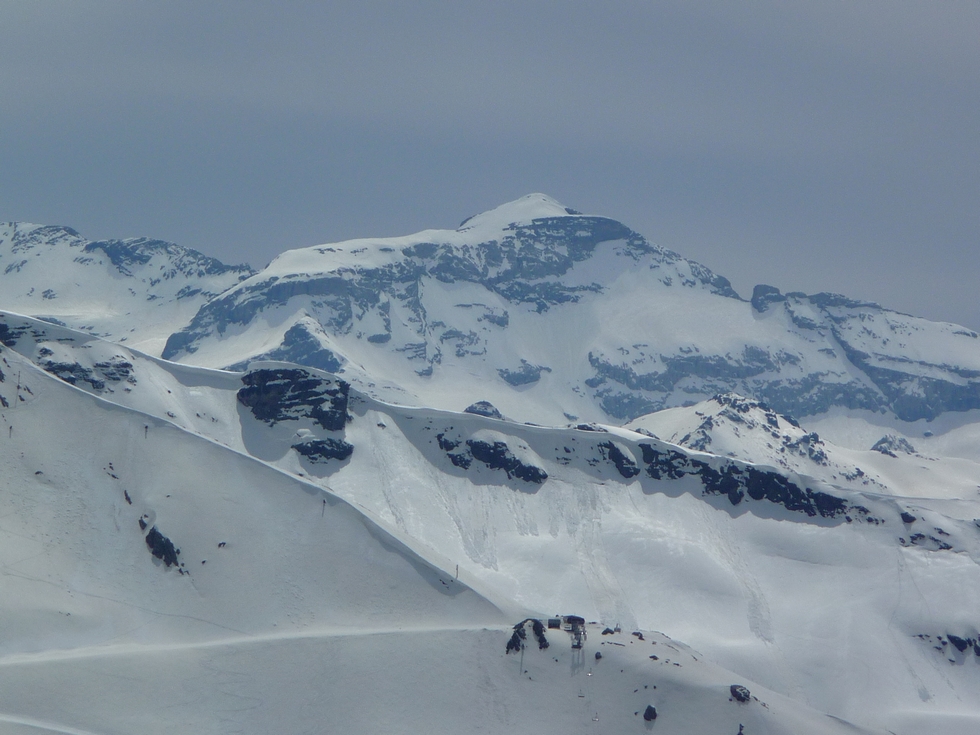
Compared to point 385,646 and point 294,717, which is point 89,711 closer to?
point 294,717

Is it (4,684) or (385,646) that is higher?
(385,646)

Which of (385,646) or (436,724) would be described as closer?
(436,724)

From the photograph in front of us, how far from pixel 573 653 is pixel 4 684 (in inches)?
3052

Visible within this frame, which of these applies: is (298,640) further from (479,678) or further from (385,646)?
(479,678)

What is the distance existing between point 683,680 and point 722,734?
9.76m

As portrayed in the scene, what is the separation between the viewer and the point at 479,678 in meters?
191

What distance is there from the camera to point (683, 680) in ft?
625

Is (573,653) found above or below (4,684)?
above

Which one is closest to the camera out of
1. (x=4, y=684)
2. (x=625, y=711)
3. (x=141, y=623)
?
(x=4, y=684)

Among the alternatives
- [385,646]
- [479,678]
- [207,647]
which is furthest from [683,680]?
[207,647]

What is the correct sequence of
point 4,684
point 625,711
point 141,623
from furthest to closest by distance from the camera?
1. point 141,623
2. point 625,711
3. point 4,684

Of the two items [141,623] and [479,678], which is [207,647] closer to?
[141,623]

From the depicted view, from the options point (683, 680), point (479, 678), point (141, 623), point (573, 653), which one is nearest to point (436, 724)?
point (479, 678)

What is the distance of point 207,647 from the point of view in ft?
635
